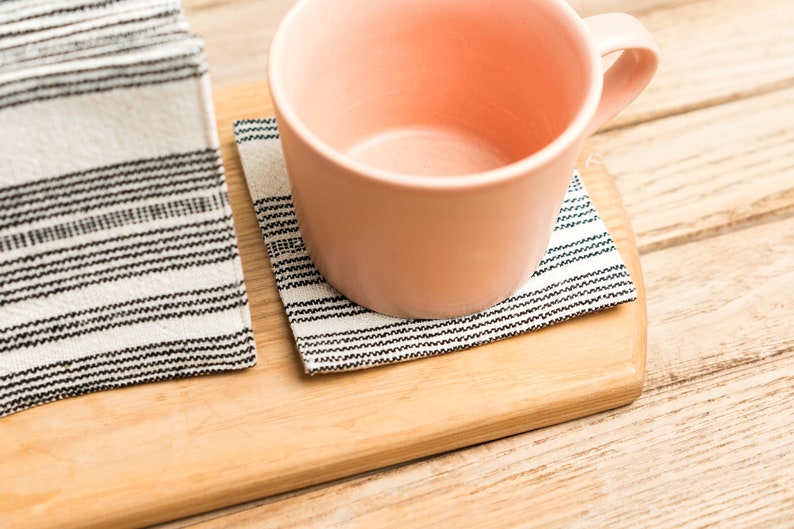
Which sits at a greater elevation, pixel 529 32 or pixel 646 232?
pixel 529 32

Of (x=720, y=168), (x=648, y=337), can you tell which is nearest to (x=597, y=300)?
(x=648, y=337)

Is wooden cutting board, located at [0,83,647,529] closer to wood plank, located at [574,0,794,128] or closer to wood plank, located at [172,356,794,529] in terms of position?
wood plank, located at [172,356,794,529]

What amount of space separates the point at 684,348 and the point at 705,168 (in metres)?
0.13

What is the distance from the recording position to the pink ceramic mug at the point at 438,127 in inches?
11.9

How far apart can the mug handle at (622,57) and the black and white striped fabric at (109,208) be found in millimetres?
158

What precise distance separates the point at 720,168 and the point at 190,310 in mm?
312

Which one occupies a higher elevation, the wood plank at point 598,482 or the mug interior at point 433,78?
the mug interior at point 433,78

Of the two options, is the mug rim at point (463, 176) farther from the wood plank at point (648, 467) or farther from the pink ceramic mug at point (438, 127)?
the wood plank at point (648, 467)

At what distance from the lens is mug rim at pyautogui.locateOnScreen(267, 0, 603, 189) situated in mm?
289

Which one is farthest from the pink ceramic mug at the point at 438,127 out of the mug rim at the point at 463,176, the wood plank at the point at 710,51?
the wood plank at the point at 710,51

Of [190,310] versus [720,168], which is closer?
[190,310]

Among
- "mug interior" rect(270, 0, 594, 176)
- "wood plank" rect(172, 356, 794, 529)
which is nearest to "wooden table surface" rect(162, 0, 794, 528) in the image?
"wood plank" rect(172, 356, 794, 529)

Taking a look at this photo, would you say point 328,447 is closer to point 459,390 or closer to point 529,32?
point 459,390

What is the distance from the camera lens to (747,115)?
1.64ft
